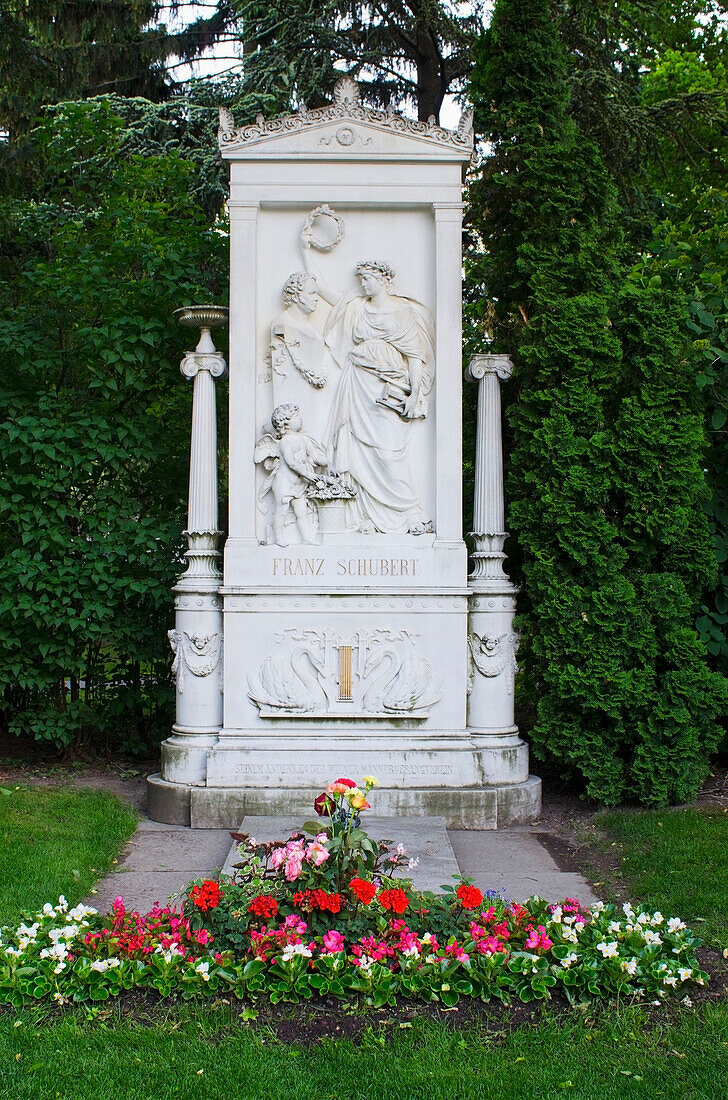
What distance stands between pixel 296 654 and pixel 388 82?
9.74 meters

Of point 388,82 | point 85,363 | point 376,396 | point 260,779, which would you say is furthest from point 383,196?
point 388,82

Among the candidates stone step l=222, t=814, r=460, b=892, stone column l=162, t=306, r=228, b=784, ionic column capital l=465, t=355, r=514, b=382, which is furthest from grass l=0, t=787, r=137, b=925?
ionic column capital l=465, t=355, r=514, b=382

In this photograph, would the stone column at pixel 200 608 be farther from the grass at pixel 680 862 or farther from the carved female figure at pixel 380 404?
the grass at pixel 680 862

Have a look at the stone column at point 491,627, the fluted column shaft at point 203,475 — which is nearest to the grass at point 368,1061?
the stone column at point 491,627

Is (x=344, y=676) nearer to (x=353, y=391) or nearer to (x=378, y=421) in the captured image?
(x=378, y=421)

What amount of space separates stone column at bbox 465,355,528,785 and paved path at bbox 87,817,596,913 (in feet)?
1.55

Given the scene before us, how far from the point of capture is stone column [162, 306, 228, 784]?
6625 millimetres

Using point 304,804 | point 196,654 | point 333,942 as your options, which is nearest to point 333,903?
point 333,942

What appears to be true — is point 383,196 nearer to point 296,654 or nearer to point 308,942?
point 296,654

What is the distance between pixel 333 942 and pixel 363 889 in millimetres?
259

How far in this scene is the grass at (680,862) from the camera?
188 inches

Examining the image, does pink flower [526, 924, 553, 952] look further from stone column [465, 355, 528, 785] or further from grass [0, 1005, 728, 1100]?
stone column [465, 355, 528, 785]

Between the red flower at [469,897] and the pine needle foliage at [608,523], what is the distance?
2.83 meters

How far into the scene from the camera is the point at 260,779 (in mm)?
6488
